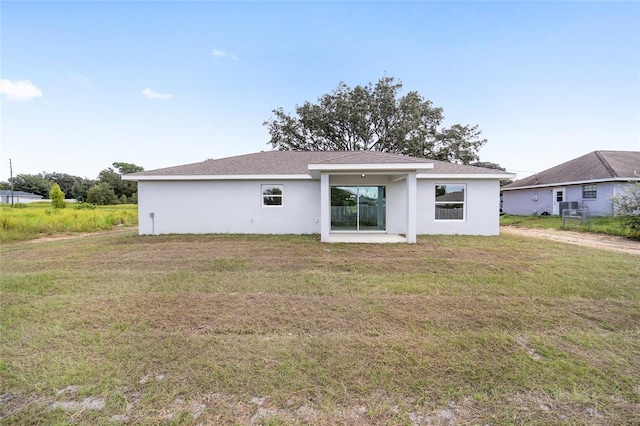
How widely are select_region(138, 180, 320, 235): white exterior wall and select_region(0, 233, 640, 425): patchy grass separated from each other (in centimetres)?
540

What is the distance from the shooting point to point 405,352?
2.92 meters

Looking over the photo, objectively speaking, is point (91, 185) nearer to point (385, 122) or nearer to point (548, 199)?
point (385, 122)

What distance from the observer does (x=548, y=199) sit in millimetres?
20781

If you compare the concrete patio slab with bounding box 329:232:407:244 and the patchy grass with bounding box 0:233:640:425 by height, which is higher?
the concrete patio slab with bounding box 329:232:407:244

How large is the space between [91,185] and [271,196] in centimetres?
7005

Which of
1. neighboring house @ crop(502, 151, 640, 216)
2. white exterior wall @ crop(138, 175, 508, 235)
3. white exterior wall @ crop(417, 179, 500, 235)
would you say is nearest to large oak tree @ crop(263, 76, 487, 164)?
neighboring house @ crop(502, 151, 640, 216)

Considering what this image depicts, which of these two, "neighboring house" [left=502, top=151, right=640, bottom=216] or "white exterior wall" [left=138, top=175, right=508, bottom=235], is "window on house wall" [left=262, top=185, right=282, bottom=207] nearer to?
"white exterior wall" [left=138, top=175, right=508, bottom=235]

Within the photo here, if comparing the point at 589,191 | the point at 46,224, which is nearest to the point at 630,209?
the point at 589,191

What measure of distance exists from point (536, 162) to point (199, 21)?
4021 cm

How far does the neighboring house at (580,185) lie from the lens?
16859 millimetres

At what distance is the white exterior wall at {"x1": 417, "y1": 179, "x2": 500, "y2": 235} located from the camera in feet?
37.1

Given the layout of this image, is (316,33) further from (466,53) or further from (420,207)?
(420,207)

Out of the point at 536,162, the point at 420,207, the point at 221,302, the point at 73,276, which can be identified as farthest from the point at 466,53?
the point at 536,162

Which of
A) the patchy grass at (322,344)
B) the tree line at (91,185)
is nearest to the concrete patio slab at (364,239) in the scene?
the patchy grass at (322,344)
